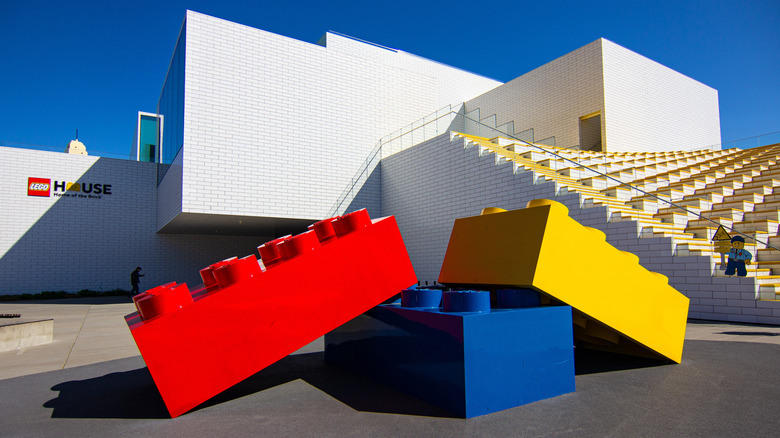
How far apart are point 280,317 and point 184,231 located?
62.5 ft

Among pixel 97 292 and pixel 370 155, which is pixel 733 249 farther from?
pixel 97 292

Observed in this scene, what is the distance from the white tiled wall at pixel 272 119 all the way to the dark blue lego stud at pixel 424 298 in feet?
38.0

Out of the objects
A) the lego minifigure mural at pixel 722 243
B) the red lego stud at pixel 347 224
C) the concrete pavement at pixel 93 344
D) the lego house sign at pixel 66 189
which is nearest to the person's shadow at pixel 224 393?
the concrete pavement at pixel 93 344

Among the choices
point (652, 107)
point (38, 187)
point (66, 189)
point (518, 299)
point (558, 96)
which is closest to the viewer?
point (518, 299)

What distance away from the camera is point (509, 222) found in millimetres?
4262

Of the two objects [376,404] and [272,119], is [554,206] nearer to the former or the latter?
[376,404]

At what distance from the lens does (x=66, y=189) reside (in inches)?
752

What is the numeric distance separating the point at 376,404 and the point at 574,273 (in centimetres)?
208

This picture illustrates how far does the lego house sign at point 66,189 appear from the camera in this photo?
1862 cm

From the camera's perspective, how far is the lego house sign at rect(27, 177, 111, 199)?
18625 millimetres

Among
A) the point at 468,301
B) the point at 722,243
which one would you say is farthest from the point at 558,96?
the point at 468,301

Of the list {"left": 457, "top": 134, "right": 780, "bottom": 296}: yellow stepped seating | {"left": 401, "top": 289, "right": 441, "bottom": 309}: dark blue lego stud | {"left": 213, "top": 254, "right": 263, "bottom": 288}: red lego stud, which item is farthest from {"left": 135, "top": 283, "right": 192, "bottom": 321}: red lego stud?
{"left": 457, "top": 134, "right": 780, "bottom": 296}: yellow stepped seating

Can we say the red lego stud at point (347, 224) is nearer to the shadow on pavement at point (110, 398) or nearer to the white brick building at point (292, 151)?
the shadow on pavement at point (110, 398)

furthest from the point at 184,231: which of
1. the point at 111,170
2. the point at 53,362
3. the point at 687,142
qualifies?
the point at 687,142
